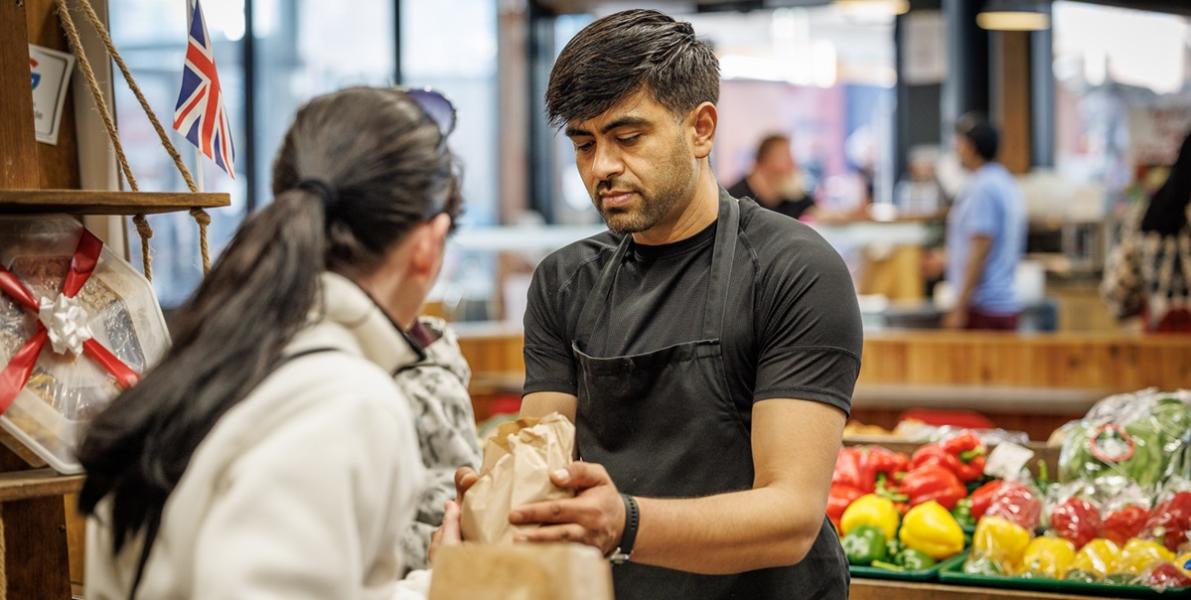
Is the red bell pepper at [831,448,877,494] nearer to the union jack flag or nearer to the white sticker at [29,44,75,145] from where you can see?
the union jack flag

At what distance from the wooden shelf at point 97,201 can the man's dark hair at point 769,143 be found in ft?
13.7

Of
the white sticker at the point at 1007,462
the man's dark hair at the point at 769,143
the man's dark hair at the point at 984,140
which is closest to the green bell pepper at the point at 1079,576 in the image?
the white sticker at the point at 1007,462

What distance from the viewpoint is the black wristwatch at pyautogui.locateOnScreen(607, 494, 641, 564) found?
5.95 ft

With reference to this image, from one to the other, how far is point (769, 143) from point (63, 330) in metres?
4.50

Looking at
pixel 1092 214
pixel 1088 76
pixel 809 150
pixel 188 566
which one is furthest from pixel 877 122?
pixel 188 566

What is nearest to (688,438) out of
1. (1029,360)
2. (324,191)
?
(324,191)

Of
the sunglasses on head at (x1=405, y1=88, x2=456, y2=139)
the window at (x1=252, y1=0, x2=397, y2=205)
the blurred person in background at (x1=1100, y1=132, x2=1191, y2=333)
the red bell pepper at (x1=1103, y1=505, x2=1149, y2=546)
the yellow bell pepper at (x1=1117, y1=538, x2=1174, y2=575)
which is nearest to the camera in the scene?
the sunglasses on head at (x1=405, y1=88, x2=456, y2=139)

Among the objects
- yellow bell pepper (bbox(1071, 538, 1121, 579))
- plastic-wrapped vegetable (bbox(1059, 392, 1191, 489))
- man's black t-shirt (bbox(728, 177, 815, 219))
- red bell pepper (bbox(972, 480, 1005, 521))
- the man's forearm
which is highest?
man's black t-shirt (bbox(728, 177, 815, 219))

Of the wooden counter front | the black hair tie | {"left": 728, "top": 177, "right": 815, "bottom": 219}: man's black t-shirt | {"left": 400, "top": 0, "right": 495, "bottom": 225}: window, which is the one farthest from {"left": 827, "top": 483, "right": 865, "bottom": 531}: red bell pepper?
{"left": 400, "top": 0, "right": 495, "bottom": 225}: window

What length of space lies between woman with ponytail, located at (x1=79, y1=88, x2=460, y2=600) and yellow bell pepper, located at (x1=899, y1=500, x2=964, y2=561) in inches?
80.3

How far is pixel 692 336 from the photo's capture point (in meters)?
2.26

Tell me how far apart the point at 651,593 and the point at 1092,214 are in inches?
321

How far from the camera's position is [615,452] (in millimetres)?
2314

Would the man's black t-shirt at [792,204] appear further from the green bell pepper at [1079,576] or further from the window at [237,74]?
the green bell pepper at [1079,576]
